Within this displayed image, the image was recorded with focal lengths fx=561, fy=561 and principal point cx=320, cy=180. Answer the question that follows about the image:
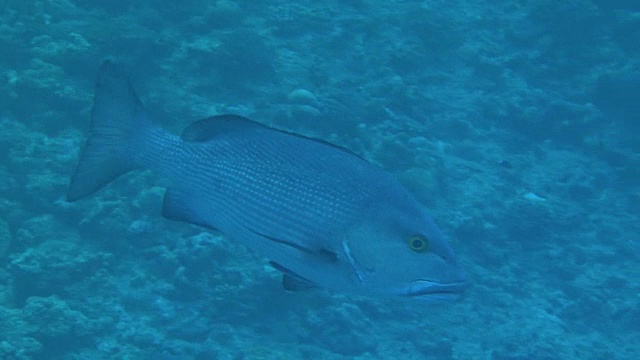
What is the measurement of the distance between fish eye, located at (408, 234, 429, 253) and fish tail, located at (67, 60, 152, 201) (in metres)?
1.13

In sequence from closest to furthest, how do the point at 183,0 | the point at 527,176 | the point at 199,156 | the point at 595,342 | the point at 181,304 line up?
the point at 199,156 < the point at 181,304 < the point at 595,342 < the point at 527,176 < the point at 183,0

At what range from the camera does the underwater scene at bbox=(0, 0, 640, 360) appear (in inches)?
79.6

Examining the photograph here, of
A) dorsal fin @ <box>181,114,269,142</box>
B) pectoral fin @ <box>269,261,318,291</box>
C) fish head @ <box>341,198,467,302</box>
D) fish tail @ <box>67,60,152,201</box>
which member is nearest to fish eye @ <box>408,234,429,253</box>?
fish head @ <box>341,198,467,302</box>

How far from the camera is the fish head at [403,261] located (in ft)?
5.99

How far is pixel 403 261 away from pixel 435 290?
0.14 m

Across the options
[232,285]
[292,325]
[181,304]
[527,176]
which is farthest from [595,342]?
[181,304]

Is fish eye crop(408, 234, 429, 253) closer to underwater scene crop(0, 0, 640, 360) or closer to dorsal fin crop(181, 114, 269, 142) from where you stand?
underwater scene crop(0, 0, 640, 360)

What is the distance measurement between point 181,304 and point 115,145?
4785 millimetres

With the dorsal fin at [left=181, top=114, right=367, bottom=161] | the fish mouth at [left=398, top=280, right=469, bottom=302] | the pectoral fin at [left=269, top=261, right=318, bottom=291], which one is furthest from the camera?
the dorsal fin at [left=181, top=114, right=367, bottom=161]

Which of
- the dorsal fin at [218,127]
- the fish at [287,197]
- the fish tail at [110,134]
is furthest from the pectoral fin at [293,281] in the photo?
the fish tail at [110,134]

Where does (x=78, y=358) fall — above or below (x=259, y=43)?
below

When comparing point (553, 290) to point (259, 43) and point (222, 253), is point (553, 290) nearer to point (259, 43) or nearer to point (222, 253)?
point (222, 253)

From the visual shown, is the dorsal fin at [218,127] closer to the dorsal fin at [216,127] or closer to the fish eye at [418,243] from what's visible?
the dorsal fin at [216,127]

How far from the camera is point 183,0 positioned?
12477mm
